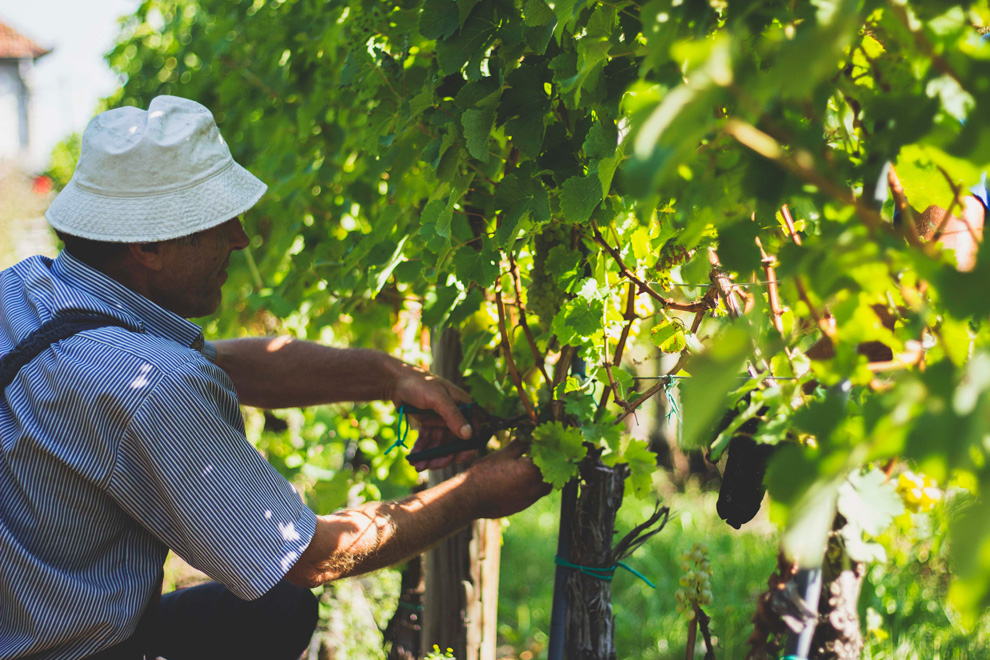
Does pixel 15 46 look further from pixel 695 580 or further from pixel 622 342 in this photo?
pixel 695 580

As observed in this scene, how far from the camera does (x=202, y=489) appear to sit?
1.44 m

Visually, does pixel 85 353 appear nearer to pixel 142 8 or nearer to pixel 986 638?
pixel 986 638

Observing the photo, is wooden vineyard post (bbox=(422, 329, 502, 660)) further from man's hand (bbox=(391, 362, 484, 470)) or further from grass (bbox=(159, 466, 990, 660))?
man's hand (bbox=(391, 362, 484, 470))

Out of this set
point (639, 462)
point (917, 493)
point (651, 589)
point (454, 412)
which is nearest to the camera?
point (917, 493)

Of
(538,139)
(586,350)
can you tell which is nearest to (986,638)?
(586,350)

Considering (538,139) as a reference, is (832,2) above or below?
above

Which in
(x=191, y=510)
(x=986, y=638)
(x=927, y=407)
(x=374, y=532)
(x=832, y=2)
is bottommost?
(x=986, y=638)

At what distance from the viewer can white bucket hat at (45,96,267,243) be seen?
65.7 inches

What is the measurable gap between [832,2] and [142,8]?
470cm

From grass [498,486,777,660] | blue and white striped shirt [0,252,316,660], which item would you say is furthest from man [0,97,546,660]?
grass [498,486,777,660]

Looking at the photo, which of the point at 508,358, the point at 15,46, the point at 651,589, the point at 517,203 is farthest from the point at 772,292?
the point at 15,46

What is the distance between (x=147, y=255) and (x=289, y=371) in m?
0.70

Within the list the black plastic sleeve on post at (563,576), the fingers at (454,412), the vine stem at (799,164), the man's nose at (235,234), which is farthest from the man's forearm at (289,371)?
the vine stem at (799,164)

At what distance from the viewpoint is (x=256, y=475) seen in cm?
150
